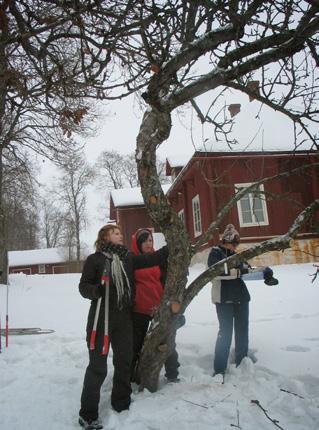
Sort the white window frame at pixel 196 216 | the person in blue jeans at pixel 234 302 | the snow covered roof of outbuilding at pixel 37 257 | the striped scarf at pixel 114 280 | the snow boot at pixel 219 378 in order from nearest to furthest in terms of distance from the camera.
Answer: the striped scarf at pixel 114 280 < the snow boot at pixel 219 378 < the person in blue jeans at pixel 234 302 < the white window frame at pixel 196 216 < the snow covered roof of outbuilding at pixel 37 257

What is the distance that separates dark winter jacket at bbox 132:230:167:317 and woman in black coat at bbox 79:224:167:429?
10.1 inches

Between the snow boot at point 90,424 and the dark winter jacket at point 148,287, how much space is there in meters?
1.16

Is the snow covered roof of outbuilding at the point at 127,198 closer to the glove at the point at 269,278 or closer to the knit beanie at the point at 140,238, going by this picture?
the glove at the point at 269,278

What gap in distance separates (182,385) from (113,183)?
116 feet

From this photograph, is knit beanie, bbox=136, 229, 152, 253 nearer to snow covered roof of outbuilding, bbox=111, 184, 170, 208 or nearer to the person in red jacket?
the person in red jacket

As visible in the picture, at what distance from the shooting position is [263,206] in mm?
14609

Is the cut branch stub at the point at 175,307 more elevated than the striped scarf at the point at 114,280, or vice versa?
the striped scarf at the point at 114,280

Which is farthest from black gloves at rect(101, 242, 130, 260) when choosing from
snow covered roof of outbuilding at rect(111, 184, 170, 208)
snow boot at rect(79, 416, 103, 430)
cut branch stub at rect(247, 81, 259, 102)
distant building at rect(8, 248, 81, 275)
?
distant building at rect(8, 248, 81, 275)

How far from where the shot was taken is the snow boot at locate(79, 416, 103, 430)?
2.93 meters

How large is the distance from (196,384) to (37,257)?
4473 cm

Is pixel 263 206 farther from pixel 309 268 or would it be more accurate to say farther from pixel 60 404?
pixel 60 404

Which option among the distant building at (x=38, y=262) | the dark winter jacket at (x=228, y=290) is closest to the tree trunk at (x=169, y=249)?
the dark winter jacket at (x=228, y=290)

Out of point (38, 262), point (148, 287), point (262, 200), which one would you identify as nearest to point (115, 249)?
point (148, 287)

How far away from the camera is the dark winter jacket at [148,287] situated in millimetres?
3879
